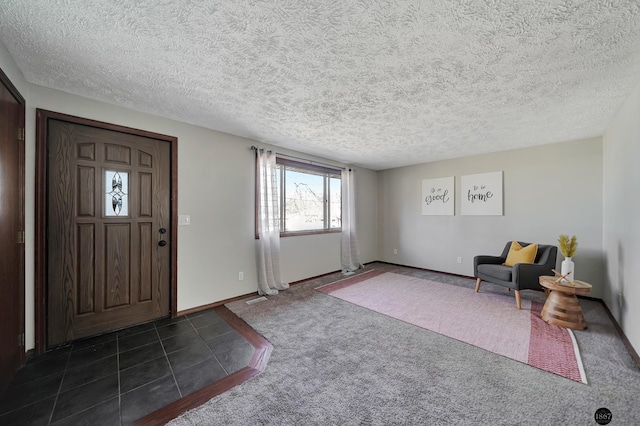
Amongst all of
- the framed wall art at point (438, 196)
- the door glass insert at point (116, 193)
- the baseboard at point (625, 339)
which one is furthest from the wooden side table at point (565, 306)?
the door glass insert at point (116, 193)

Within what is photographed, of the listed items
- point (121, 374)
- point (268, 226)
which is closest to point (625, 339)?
point (268, 226)

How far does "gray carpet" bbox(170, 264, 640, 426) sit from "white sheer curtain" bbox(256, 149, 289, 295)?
112cm

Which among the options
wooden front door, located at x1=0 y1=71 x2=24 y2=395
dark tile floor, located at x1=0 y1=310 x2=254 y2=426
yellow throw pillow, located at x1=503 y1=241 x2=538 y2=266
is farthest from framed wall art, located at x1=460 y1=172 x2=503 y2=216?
wooden front door, located at x1=0 y1=71 x2=24 y2=395

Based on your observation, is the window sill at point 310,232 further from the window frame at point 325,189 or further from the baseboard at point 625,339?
the baseboard at point 625,339

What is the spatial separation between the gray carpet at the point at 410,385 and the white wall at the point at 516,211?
5.17 ft

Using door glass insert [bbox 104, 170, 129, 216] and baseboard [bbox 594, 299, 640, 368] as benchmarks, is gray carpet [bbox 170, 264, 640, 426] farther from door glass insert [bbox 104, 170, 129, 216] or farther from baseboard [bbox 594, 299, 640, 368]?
door glass insert [bbox 104, 170, 129, 216]

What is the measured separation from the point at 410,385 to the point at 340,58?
235 centimetres

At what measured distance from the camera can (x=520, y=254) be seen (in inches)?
133

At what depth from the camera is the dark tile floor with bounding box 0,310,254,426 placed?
1468 millimetres

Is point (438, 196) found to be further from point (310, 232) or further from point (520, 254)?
point (310, 232)

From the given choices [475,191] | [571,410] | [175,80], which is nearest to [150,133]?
[175,80]

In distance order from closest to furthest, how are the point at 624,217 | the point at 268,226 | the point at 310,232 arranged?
the point at 624,217
the point at 268,226
the point at 310,232

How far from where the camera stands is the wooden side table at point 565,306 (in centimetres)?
245

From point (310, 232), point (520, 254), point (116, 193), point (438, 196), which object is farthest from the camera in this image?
point (438, 196)
